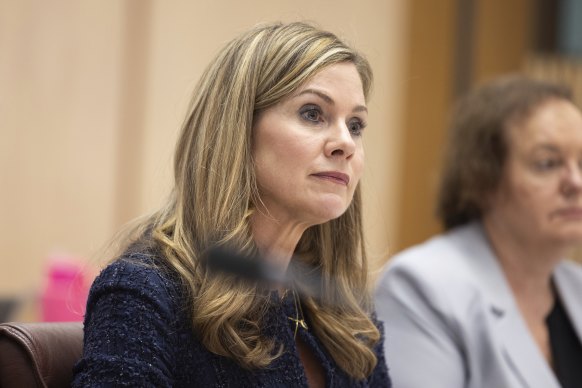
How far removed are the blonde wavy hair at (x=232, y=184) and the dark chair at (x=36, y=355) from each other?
0.23 meters

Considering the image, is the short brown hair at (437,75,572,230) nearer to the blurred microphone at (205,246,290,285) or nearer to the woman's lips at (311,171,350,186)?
the woman's lips at (311,171,350,186)

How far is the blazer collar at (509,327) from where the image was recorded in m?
2.48

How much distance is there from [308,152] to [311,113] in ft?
0.28

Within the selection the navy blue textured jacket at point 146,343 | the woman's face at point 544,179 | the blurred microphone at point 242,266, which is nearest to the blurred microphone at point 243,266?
the blurred microphone at point 242,266

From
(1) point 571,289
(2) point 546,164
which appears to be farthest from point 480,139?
(1) point 571,289

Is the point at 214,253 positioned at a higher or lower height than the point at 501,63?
higher

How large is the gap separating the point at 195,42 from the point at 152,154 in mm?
609

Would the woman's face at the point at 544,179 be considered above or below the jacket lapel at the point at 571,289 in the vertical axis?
above

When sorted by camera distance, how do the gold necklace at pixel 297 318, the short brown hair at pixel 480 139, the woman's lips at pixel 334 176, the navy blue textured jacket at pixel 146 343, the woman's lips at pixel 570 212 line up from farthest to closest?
the short brown hair at pixel 480 139
the woman's lips at pixel 570 212
the gold necklace at pixel 297 318
the woman's lips at pixel 334 176
the navy blue textured jacket at pixel 146 343

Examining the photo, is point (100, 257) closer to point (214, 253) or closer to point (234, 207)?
point (234, 207)

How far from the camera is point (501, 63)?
5.84 metres

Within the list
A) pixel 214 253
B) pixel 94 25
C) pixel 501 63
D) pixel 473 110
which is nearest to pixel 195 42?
pixel 94 25

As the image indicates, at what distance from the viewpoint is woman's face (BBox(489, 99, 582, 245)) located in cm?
281

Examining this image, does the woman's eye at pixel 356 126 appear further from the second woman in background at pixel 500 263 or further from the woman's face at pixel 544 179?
the woman's face at pixel 544 179
